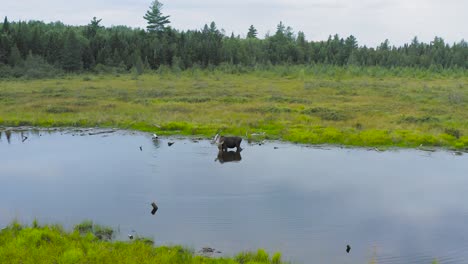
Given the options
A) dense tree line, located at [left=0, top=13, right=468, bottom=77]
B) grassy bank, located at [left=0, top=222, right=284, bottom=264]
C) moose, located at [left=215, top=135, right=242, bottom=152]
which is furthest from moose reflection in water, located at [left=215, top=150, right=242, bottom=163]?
dense tree line, located at [left=0, top=13, right=468, bottom=77]

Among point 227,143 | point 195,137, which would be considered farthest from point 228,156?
point 195,137

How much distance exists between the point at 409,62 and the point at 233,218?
115 m

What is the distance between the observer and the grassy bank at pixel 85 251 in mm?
13305

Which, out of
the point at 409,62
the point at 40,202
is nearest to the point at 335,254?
the point at 40,202

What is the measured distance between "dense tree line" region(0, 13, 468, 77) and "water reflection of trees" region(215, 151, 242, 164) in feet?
200

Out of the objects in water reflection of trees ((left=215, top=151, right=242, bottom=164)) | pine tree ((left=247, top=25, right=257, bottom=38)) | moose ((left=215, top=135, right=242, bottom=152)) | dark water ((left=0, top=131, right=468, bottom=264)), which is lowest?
dark water ((left=0, top=131, right=468, bottom=264))

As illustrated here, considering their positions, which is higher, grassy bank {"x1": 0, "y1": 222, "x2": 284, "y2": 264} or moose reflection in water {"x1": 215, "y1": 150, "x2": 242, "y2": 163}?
moose reflection in water {"x1": 215, "y1": 150, "x2": 242, "y2": 163}

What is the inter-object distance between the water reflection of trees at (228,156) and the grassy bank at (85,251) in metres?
12.5

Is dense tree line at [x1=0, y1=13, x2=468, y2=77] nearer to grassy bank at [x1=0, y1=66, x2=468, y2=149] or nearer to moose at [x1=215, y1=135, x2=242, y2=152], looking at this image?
grassy bank at [x1=0, y1=66, x2=468, y2=149]

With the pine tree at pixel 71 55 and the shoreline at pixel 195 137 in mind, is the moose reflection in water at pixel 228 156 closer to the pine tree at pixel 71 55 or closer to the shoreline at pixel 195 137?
the shoreline at pixel 195 137

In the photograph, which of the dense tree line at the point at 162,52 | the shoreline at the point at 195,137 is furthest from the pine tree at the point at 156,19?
the shoreline at the point at 195,137

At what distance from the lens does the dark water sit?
51.2 ft

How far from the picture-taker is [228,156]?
28141 millimetres

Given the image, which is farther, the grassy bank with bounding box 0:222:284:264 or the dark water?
the dark water
